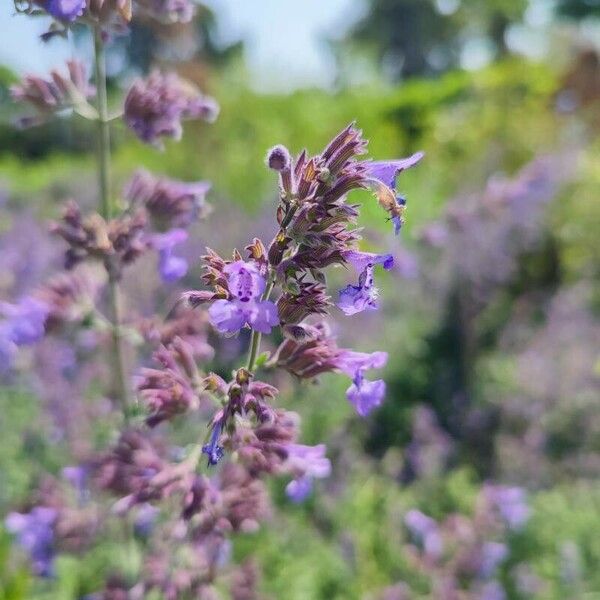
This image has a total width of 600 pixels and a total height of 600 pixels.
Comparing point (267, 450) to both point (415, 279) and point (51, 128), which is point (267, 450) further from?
point (51, 128)

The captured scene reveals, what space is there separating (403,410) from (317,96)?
516 inches

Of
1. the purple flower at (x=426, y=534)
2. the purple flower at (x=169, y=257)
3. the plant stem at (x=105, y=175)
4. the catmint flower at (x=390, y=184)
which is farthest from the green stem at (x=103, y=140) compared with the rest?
the purple flower at (x=426, y=534)

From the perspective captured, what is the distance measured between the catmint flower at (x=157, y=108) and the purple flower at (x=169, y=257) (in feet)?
0.70

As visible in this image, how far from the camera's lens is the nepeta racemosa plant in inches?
43.8

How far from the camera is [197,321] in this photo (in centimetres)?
172

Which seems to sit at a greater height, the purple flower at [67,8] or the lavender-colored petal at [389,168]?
the purple flower at [67,8]

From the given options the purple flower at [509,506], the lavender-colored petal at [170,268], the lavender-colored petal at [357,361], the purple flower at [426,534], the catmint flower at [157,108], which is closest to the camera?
the lavender-colored petal at [357,361]

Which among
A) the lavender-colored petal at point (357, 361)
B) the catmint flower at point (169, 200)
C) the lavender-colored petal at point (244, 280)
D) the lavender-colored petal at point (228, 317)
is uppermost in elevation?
the catmint flower at point (169, 200)

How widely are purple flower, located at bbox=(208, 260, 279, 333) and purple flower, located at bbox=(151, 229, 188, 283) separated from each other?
1.73 feet

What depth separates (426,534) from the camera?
3184 mm

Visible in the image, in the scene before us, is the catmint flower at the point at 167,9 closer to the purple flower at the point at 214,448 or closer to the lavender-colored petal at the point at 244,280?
the lavender-colored petal at the point at 244,280

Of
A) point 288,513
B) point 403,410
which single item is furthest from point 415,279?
point 288,513

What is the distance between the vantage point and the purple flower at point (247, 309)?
1054 millimetres

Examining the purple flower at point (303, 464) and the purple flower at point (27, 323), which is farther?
the purple flower at point (27, 323)
